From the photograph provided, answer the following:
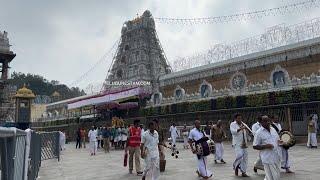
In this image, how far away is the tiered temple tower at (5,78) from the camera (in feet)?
158

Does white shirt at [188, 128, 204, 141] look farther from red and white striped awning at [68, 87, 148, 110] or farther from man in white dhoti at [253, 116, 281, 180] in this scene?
Answer: red and white striped awning at [68, 87, 148, 110]

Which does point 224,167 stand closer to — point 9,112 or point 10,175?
point 10,175

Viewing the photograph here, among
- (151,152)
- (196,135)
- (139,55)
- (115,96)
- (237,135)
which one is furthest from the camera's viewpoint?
(139,55)

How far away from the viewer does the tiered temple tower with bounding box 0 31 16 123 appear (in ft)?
158

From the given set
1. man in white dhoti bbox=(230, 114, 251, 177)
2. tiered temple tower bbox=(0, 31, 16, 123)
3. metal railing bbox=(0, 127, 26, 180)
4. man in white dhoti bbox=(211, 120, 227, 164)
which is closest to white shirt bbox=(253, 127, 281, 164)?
man in white dhoti bbox=(230, 114, 251, 177)

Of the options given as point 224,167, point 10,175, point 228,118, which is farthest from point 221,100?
point 10,175

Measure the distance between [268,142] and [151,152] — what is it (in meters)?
3.09

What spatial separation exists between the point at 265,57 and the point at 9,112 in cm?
3432

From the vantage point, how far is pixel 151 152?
31.0ft

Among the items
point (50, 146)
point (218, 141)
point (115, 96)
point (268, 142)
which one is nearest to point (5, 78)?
point (115, 96)

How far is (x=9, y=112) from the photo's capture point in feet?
163

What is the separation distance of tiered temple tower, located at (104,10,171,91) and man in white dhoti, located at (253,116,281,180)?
6184cm

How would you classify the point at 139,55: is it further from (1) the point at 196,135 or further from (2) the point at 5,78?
(1) the point at 196,135

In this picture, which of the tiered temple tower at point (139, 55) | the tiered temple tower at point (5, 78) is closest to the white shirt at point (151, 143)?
the tiered temple tower at point (5, 78)
